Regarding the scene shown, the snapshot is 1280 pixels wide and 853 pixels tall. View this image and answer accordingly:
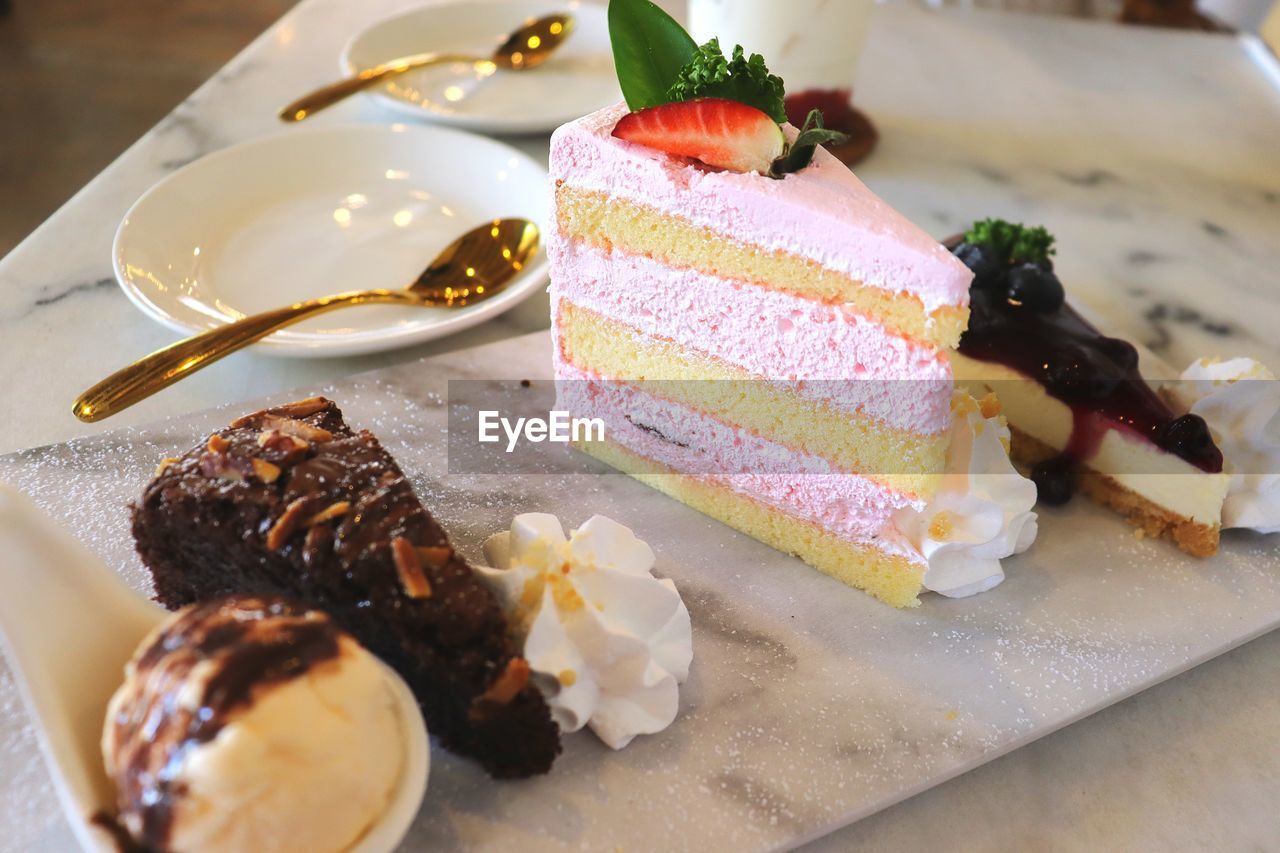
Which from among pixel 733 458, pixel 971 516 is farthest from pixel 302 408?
pixel 971 516

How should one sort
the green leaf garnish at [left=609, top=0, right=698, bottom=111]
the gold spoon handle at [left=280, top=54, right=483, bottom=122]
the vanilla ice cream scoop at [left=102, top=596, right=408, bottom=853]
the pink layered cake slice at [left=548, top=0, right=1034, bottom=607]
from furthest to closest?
the gold spoon handle at [left=280, top=54, right=483, bottom=122], the green leaf garnish at [left=609, top=0, right=698, bottom=111], the pink layered cake slice at [left=548, top=0, right=1034, bottom=607], the vanilla ice cream scoop at [left=102, top=596, right=408, bottom=853]

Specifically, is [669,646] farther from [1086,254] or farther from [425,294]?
[1086,254]

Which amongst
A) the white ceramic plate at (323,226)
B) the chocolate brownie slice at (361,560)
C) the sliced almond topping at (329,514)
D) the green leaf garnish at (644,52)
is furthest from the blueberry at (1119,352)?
the sliced almond topping at (329,514)

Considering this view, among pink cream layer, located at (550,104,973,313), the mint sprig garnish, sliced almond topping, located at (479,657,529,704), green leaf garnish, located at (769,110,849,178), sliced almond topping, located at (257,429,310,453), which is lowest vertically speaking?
sliced almond topping, located at (479,657,529,704)

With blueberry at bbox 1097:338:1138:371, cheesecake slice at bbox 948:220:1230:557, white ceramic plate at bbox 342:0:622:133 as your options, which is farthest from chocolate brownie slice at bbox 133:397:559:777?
white ceramic plate at bbox 342:0:622:133

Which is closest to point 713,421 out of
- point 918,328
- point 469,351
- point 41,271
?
point 918,328

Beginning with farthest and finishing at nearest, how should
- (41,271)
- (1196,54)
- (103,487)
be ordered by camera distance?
(1196,54)
(41,271)
(103,487)

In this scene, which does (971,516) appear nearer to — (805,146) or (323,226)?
(805,146)

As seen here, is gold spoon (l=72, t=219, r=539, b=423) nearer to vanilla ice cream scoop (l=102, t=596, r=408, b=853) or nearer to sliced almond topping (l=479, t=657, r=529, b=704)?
vanilla ice cream scoop (l=102, t=596, r=408, b=853)
